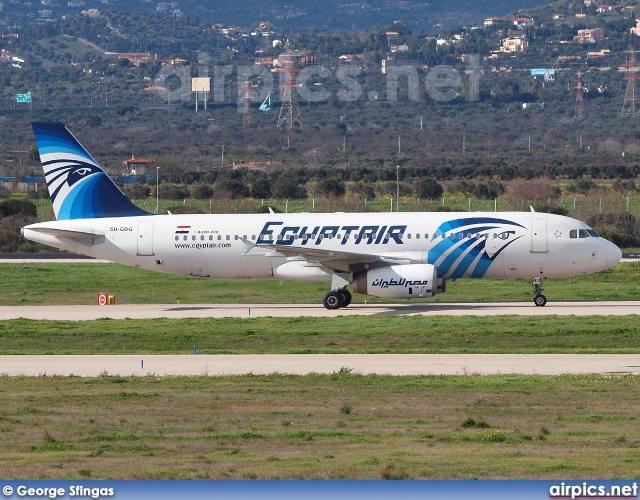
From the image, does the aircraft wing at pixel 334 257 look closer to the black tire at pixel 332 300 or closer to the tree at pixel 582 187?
the black tire at pixel 332 300

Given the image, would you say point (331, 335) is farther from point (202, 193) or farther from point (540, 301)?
point (202, 193)

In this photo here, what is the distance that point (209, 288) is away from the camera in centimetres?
5097

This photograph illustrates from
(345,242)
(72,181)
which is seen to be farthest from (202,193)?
(345,242)

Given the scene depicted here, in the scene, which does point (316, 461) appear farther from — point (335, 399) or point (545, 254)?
point (545, 254)

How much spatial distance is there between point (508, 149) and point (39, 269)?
447 ft

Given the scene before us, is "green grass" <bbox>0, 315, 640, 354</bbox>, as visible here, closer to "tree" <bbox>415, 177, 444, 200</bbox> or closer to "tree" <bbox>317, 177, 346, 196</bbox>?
"tree" <bbox>415, 177, 444, 200</bbox>

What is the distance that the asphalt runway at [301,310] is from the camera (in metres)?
43.8

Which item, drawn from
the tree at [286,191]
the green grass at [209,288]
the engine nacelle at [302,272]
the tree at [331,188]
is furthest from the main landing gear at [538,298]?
the tree at [331,188]

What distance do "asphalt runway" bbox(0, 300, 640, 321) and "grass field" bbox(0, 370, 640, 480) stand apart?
15145mm

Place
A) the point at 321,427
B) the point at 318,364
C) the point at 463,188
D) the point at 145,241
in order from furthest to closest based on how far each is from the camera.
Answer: the point at 463,188
the point at 145,241
the point at 318,364
the point at 321,427

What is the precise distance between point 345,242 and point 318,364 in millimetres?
15574

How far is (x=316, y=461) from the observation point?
19.0 metres

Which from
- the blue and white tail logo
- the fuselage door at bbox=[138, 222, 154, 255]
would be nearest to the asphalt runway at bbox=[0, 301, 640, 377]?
the fuselage door at bbox=[138, 222, 154, 255]

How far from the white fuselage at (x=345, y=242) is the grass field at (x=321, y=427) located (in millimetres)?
17508
